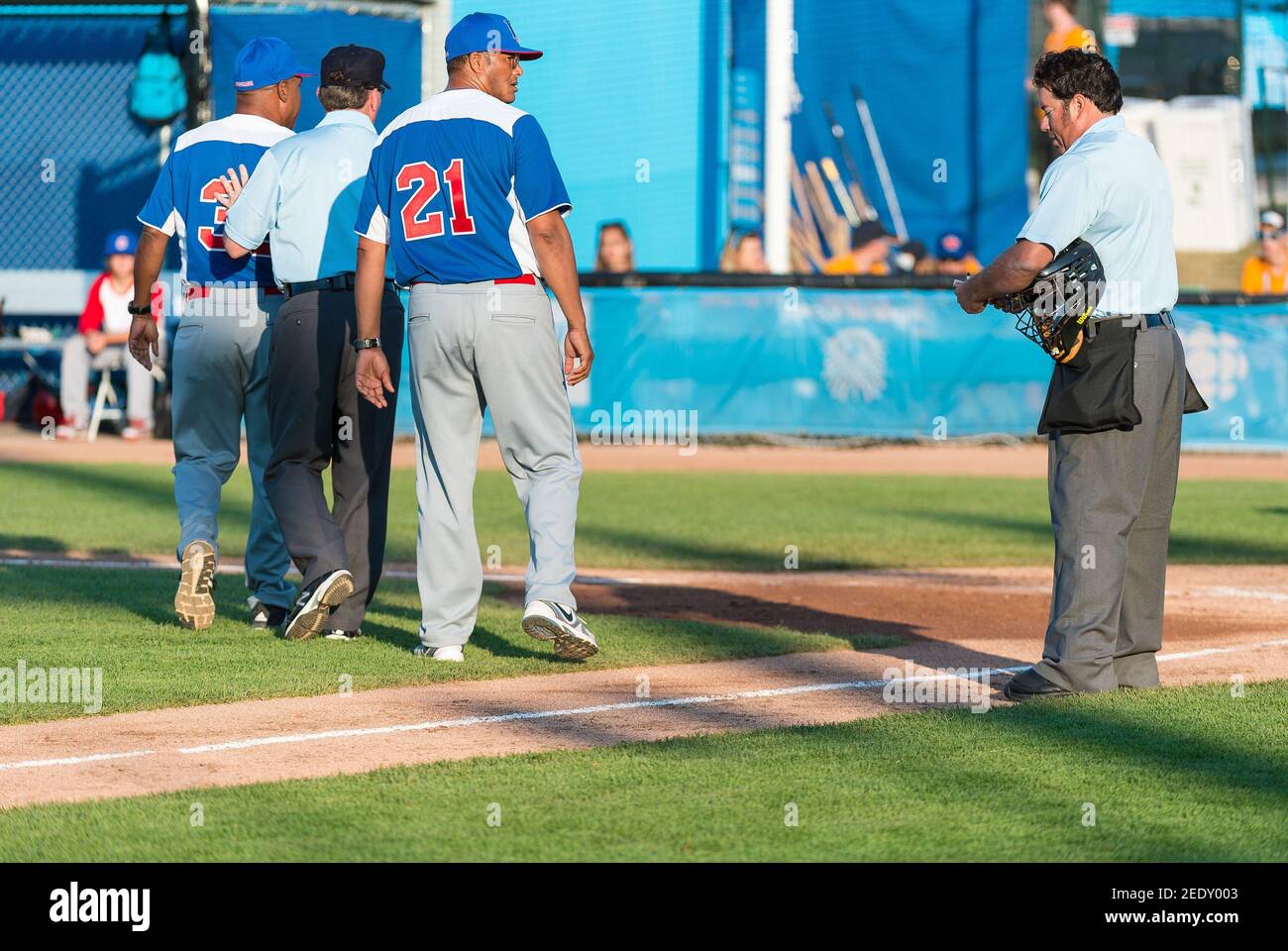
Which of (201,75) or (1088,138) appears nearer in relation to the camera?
(1088,138)

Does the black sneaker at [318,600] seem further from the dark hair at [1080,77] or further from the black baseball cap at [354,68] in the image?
the dark hair at [1080,77]

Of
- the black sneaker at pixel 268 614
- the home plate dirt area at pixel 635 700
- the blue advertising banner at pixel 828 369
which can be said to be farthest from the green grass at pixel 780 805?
the blue advertising banner at pixel 828 369

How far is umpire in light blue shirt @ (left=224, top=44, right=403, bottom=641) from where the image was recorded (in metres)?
7.21

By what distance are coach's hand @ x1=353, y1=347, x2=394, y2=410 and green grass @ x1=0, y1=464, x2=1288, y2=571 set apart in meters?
3.84

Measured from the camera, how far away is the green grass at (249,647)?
248 inches

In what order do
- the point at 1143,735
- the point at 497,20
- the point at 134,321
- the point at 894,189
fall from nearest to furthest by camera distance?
the point at 1143,735 → the point at 497,20 → the point at 134,321 → the point at 894,189

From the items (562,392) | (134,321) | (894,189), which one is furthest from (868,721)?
(894,189)

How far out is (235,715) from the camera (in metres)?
5.82

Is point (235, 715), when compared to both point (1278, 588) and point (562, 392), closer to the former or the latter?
point (562, 392)

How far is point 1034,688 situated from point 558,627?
1.68 meters

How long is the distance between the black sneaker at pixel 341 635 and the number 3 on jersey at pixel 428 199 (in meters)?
1.71

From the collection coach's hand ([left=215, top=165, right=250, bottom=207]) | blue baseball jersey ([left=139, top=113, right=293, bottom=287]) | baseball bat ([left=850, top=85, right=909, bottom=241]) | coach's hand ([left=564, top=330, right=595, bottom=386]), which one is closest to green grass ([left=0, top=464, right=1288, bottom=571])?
blue baseball jersey ([left=139, top=113, right=293, bottom=287])
